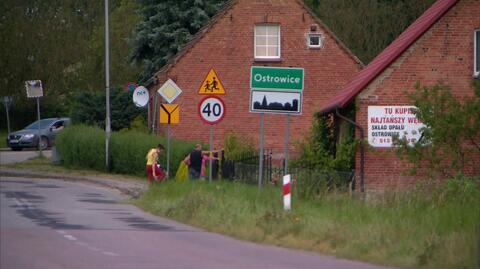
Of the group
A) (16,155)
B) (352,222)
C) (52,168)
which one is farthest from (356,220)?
(16,155)

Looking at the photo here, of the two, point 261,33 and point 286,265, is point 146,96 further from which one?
point 286,265

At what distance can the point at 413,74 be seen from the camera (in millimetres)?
29000

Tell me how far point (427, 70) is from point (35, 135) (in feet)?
86.8

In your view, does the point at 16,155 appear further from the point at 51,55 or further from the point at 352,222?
the point at 352,222

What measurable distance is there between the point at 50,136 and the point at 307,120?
1600 cm

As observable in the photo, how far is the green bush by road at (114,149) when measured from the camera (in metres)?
33.9

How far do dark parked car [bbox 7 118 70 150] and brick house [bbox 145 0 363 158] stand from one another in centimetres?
1141

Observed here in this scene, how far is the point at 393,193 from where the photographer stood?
784 inches

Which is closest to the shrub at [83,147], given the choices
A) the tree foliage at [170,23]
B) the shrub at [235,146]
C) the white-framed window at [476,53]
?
the shrub at [235,146]

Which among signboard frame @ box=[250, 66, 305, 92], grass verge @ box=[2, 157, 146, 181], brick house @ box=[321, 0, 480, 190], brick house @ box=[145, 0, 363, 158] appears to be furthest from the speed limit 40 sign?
brick house @ box=[145, 0, 363, 158]

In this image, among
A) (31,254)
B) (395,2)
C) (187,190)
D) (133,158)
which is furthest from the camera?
(395,2)


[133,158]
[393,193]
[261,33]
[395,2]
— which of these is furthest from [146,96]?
[395,2]

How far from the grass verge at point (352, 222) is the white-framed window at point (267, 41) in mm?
17586

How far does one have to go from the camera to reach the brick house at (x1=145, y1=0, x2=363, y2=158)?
39625 mm
